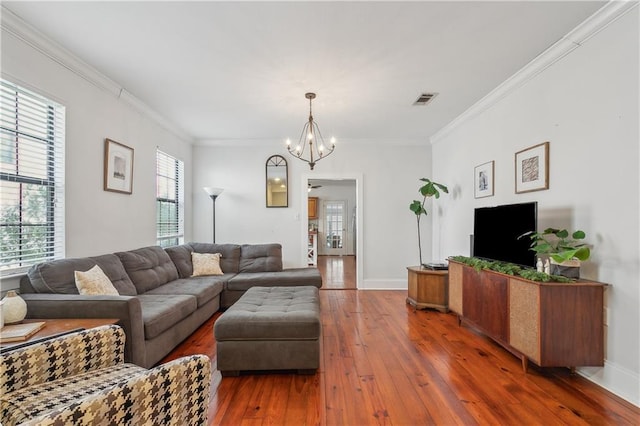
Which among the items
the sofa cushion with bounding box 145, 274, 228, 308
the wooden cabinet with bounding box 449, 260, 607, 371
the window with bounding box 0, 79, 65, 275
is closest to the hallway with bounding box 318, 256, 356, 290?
the sofa cushion with bounding box 145, 274, 228, 308

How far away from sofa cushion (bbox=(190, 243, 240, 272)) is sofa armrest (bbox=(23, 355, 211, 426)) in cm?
344

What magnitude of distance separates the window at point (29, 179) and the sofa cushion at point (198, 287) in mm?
1051

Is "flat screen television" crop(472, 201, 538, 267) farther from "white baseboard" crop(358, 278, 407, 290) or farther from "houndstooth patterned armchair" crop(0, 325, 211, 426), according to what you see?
"houndstooth patterned armchair" crop(0, 325, 211, 426)

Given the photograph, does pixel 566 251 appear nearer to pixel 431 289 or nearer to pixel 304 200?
pixel 431 289

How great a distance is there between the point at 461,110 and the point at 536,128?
1.32m

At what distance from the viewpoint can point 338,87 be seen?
3240mm

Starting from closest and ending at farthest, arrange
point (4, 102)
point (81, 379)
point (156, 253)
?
point (81, 379) → point (4, 102) → point (156, 253)

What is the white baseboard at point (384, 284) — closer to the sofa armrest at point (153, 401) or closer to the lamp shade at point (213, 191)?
the lamp shade at point (213, 191)

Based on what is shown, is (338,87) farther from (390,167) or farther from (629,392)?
(629,392)

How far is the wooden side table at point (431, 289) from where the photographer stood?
4047 mm

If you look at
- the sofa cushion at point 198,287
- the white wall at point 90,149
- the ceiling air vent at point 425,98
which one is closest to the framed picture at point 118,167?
the white wall at point 90,149

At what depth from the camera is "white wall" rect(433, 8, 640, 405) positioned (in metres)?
1.99

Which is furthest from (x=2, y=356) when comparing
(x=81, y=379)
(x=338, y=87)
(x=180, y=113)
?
(x=180, y=113)

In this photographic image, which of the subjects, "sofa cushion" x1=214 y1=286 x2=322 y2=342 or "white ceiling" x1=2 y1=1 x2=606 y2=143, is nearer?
"white ceiling" x1=2 y1=1 x2=606 y2=143
